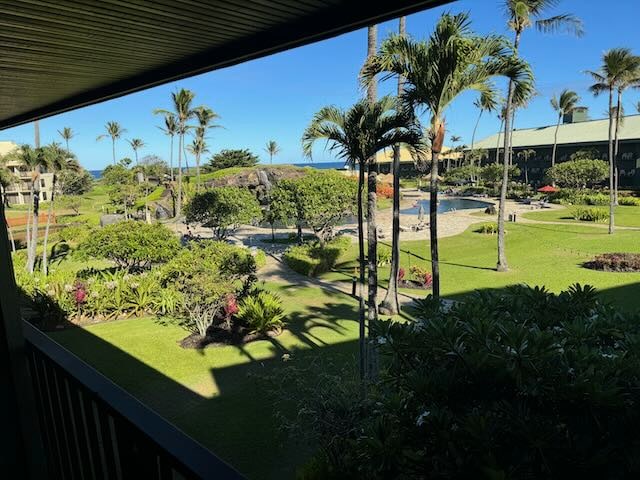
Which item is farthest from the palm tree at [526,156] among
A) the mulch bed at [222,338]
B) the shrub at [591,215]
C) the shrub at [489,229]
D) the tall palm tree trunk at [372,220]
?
the mulch bed at [222,338]

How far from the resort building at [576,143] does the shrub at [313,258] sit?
118 feet

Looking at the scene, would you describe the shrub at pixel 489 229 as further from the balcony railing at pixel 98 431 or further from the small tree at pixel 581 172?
the balcony railing at pixel 98 431

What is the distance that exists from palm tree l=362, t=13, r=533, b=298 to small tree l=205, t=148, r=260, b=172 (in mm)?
Result: 58021

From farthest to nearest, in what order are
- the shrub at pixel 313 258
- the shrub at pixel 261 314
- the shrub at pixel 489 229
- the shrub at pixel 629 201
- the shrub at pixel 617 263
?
the shrub at pixel 629 201, the shrub at pixel 489 229, the shrub at pixel 313 258, the shrub at pixel 617 263, the shrub at pixel 261 314

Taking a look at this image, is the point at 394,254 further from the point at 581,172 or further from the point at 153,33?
the point at 581,172

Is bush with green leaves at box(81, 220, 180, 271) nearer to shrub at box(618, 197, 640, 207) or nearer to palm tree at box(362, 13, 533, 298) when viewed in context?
palm tree at box(362, 13, 533, 298)

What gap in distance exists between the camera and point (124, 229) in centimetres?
1484

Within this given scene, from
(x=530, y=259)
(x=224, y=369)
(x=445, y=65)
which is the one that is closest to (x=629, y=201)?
(x=530, y=259)

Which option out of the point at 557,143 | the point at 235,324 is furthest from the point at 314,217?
the point at 557,143

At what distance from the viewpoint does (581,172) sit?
42219 millimetres

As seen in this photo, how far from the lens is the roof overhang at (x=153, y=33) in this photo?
5.77 ft

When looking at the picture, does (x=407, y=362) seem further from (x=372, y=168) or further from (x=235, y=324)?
(x=235, y=324)

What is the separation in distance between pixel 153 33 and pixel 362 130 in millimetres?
6248

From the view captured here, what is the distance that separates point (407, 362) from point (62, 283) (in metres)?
12.3
